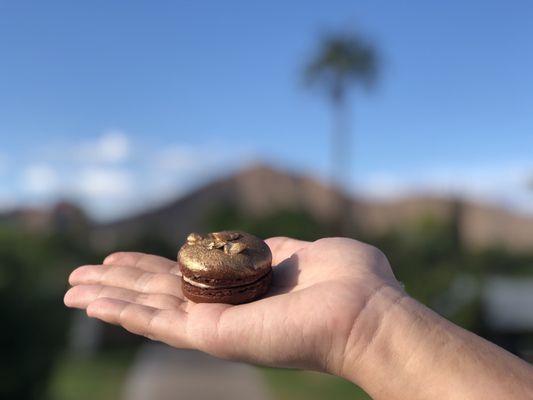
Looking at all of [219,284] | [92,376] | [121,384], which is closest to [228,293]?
[219,284]

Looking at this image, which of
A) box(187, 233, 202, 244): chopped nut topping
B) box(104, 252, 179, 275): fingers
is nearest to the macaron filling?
box(187, 233, 202, 244): chopped nut topping

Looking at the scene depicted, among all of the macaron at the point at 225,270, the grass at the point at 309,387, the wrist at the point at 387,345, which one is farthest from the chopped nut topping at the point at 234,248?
the grass at the point at 309,387

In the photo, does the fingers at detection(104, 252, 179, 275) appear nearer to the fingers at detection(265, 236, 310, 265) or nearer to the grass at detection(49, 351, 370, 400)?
the fingers at detection(265, 236, 310, 265)

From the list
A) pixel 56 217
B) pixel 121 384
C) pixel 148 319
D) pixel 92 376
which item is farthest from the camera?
pixel 56 217

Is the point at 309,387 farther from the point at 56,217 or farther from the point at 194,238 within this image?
the point at 56,217

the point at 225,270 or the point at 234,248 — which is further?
the point at 234,248

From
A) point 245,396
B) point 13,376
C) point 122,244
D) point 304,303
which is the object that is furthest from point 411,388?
point 122,244

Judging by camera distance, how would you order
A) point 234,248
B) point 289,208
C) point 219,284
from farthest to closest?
point 289,208 < point 234,248 < point 219,284

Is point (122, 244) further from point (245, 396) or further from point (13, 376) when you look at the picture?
point (13, 376)
